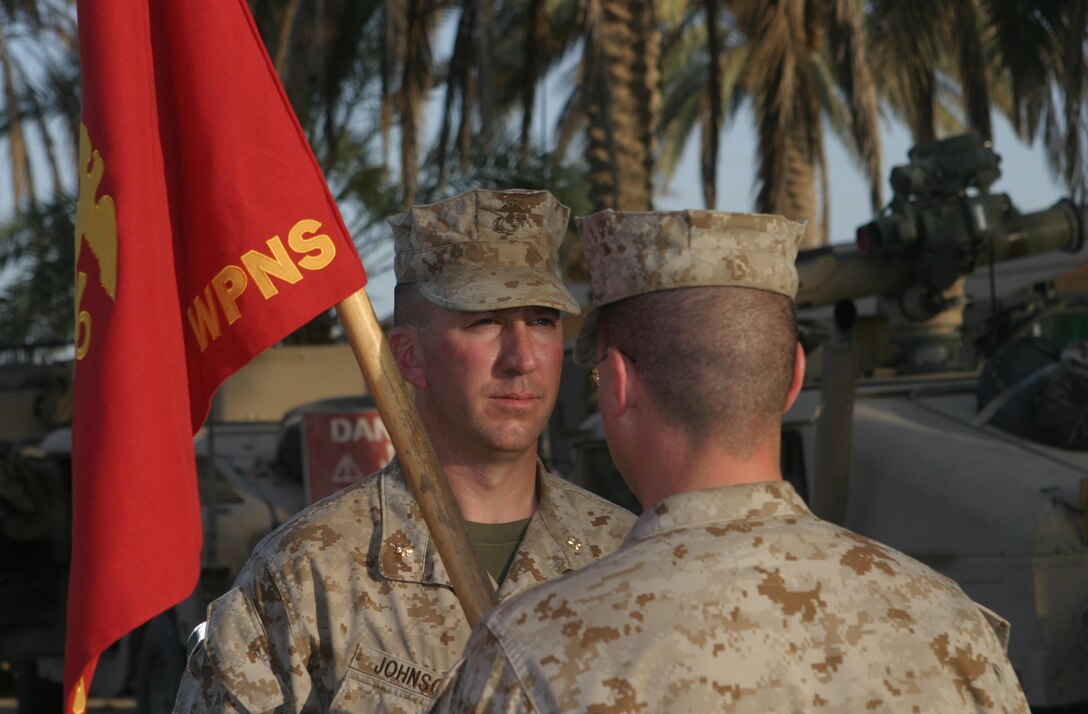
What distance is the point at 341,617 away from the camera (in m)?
2.88

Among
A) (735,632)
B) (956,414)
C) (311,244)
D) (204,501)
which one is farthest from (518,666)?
(204,501)

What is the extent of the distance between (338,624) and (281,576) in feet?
0.41

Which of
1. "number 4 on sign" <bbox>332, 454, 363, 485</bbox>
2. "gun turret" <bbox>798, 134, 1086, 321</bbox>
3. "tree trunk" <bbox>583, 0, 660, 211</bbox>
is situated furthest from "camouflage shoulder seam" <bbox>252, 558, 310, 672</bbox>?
"tree trunk" <bbox>583, 0, 660, 211</bbox>

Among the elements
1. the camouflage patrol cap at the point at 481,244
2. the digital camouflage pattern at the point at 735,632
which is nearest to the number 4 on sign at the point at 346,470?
the camouflage patrol cap at the point at 481,244

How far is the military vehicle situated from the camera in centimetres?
636

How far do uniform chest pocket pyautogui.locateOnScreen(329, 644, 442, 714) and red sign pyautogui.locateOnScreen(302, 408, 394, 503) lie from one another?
6423 millimetres

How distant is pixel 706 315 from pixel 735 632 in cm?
40

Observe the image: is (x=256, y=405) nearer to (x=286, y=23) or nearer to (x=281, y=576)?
(x=286, y=23)

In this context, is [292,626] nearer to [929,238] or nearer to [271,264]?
[271,264]

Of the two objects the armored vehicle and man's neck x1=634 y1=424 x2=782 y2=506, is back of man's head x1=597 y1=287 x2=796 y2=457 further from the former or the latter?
the armored vehicle

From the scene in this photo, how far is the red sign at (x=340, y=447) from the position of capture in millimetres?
9312

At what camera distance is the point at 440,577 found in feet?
9.67

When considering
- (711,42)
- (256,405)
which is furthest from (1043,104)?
(256,405)

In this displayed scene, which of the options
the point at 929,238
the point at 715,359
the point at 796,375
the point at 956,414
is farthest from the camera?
the point at 929,238
